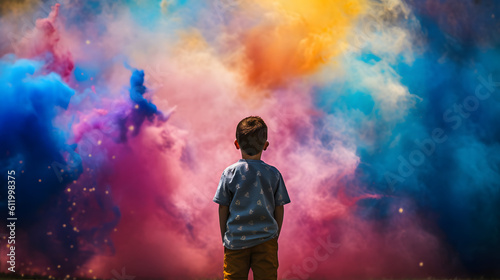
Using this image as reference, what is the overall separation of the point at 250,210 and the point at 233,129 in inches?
87.6

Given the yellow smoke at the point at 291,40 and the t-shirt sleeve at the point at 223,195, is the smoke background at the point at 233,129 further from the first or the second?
the t-shirt sleeve at the point at 223,195

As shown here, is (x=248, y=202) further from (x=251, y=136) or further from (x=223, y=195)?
(x=251, y=136)

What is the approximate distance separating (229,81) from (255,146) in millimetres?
2189

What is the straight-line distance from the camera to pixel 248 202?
2686 millimetres

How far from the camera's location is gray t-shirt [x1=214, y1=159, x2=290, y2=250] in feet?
8.75

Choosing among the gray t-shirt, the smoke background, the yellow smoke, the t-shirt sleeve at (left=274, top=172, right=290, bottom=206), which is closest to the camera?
the gray t-shirt

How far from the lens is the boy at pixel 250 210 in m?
2.67

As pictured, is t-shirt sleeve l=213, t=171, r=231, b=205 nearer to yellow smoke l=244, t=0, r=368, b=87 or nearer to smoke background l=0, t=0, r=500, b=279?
smoke background l=0, t=0, r=500, b=279

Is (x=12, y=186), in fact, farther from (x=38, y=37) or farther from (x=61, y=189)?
(x=38, y=37)

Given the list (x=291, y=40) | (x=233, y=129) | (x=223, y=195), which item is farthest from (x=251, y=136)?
(x=291, y=40)

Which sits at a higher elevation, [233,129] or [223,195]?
[233,129]

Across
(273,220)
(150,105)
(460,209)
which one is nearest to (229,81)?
(150,105)

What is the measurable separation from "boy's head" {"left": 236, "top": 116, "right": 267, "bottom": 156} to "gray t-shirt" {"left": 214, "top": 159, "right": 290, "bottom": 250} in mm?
70

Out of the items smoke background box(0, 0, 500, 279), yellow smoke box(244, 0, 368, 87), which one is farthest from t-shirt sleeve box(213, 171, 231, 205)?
yellow smoke box(244, 0, 368, 87)
